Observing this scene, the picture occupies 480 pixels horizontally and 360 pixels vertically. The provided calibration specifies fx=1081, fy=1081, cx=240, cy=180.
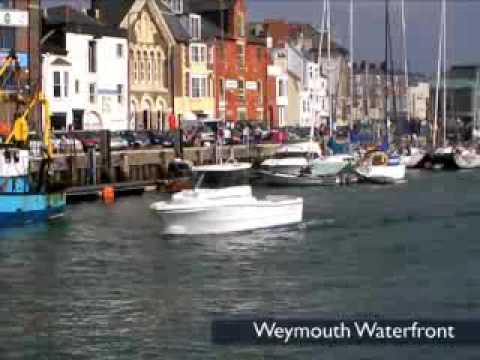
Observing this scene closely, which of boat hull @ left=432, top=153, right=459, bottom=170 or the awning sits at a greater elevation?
the awning

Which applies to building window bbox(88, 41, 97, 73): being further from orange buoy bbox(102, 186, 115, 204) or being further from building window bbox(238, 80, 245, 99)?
orange buoy bbox(102, 186, 115, 204)

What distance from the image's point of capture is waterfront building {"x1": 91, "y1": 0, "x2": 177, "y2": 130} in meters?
90.4

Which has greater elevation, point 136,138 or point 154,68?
point 154,68

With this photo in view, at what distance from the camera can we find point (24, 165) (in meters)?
48.2

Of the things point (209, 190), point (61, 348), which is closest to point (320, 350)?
point (61, 348)

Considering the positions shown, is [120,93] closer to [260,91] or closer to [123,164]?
[123,164]

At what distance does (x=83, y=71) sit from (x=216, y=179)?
39.2m

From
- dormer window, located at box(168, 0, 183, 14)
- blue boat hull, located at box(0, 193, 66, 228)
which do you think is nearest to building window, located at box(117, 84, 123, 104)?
dormer window, located at box(168, 0, 183, 14)

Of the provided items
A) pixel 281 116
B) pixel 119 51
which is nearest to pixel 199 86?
pixel 119 51

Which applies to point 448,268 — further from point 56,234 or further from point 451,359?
point 56,234

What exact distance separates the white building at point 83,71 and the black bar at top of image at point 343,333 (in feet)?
178

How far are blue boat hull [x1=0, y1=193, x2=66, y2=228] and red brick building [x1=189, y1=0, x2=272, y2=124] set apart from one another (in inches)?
2050

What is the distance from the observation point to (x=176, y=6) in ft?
330

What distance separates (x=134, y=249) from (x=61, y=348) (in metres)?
15.4
